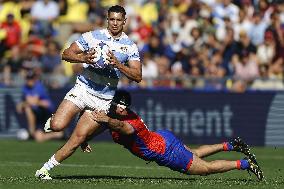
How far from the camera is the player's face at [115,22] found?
1379 cm

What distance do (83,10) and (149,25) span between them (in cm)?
230

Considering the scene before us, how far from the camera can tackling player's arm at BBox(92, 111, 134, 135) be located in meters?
13.1

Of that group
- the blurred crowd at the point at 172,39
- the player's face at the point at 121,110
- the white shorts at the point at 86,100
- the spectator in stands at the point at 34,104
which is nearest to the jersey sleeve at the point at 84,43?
the white shorts at the point at 86,100

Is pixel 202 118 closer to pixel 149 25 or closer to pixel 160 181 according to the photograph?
pixel 149 25

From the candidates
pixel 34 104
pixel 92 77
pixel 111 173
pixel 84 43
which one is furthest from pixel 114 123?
pixel 34 104

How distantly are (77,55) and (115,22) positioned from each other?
0.74 meters

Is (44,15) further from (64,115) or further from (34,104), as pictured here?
(64,115)

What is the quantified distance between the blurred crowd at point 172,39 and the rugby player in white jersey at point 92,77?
9.89 meters

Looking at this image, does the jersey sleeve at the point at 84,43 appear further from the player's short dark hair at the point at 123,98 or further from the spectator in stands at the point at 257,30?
the spectator in stands at the point at 257,30

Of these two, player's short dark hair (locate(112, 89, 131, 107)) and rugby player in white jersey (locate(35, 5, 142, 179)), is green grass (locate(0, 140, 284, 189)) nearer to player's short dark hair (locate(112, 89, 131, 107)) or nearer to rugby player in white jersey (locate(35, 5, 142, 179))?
rugby player in white jersey (locate(35, 5, 142, 179))

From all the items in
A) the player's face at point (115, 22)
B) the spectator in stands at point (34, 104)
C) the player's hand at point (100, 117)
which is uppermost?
the player's face at point (115, 22)

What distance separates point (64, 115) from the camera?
1410 cm

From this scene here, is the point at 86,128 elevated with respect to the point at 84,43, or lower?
lower

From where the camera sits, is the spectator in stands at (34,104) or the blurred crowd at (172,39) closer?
the blurred crowd at (172,39)
